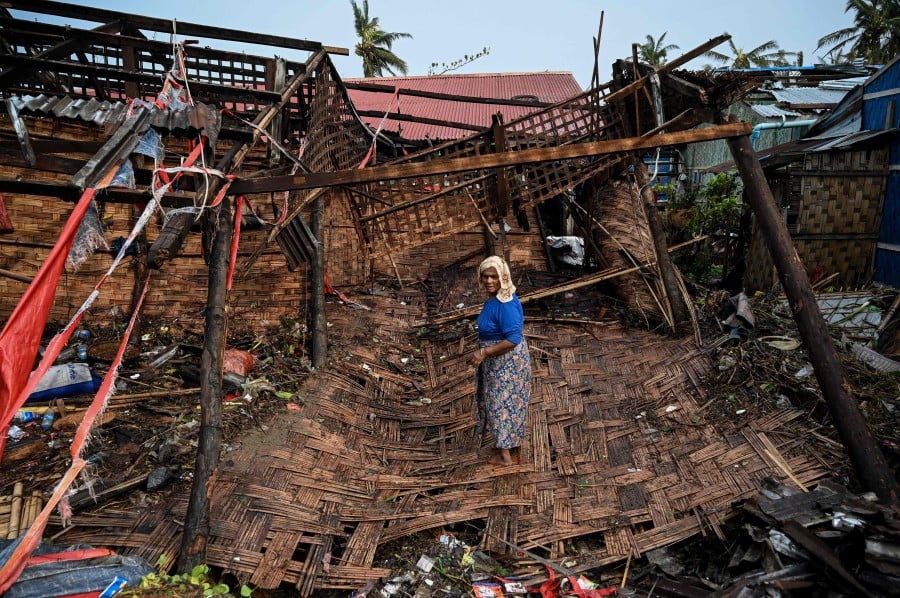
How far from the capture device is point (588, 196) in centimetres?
771

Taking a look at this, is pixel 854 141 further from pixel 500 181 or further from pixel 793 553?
pixel 793 553

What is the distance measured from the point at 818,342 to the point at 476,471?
2.50 meters

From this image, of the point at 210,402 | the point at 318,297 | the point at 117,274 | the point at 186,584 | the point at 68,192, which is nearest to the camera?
the point at 68,192

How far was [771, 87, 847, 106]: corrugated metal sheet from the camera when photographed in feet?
43.7

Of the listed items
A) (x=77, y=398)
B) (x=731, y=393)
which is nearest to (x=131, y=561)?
(x=77, y=398)

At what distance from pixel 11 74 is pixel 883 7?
3272 centimetres

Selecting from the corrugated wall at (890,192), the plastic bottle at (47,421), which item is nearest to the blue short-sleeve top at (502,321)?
the plastic bottle at (47,421)

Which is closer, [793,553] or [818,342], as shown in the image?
[793,553]

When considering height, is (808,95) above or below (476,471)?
above

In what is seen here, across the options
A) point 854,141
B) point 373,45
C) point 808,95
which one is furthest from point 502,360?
point 373,45

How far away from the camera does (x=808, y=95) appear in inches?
543

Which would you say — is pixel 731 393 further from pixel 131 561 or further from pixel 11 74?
pixel 11 74

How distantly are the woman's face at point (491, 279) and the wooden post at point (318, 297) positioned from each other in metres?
2.41

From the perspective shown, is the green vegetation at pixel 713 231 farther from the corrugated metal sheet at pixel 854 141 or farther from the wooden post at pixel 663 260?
the wooden post at pixel 663 260
